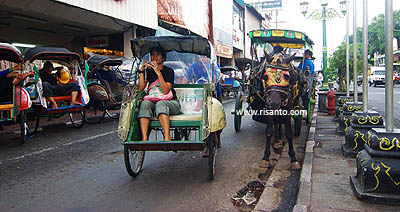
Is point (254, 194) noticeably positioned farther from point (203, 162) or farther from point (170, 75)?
point (170, 75)

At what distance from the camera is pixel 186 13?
18797 millimetres

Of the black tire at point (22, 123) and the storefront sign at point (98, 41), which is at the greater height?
the storefront sign at point (98, 41)

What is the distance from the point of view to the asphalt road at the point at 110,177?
397cm

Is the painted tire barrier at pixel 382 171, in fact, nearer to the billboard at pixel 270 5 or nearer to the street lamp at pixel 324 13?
the street lamp at pixel 324 13

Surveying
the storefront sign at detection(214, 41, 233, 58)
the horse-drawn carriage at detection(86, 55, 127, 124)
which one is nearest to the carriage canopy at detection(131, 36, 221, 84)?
the horse-drawn carriage at detection(86, 55, 127, 124)

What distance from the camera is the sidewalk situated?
3562mm

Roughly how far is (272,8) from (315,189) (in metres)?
57.3

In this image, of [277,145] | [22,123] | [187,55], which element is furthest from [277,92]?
[22,123]

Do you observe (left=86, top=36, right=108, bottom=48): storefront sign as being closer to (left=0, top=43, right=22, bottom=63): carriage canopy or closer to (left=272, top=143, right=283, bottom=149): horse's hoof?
(left=0, top=43, right=22, bottom=63): carriage canopy

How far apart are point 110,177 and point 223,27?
23197 mm

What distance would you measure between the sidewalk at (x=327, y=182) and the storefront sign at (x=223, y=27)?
62.1ft

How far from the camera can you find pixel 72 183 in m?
4.73

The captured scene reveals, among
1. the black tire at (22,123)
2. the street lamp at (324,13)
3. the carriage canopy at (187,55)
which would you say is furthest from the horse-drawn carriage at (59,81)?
the street lamp at (324,13)

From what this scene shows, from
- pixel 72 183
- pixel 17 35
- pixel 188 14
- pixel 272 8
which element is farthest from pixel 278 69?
pixel 272 8
